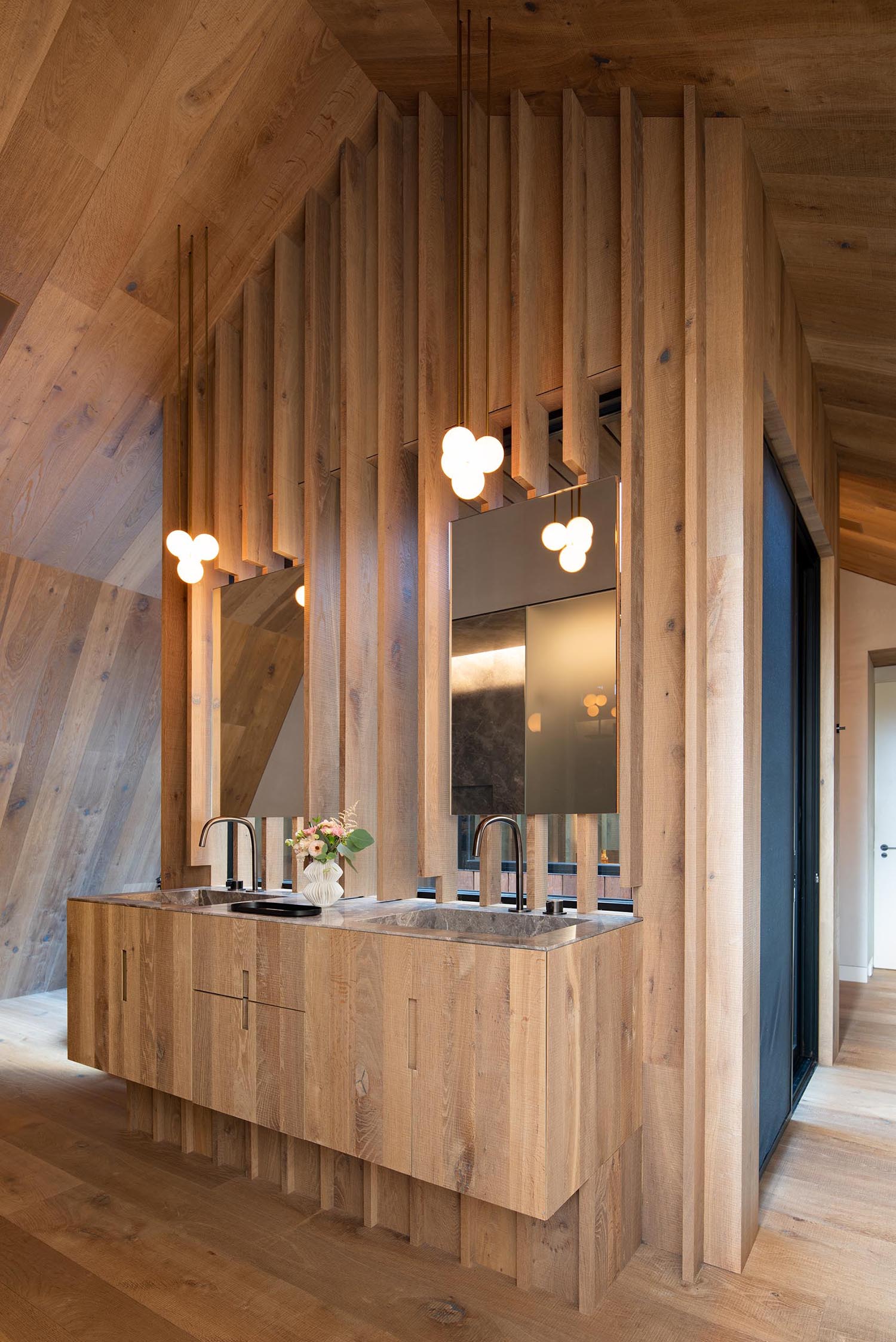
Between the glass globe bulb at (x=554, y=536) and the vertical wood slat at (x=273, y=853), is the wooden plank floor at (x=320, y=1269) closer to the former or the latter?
the vertical wood slat at (x=273, y=853)

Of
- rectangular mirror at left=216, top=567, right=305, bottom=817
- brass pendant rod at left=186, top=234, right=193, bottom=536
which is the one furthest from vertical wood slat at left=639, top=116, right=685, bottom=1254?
brass pendant rod at left=186, top=234, right=193, bottom=536

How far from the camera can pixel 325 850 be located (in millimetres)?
2730

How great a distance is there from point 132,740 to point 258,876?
5.93 ft

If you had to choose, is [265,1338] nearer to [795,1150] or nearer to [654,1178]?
[654,1178]

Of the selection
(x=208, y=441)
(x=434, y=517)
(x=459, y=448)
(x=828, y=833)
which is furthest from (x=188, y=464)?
(x=828, y=833)

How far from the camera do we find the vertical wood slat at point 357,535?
9.76 ft

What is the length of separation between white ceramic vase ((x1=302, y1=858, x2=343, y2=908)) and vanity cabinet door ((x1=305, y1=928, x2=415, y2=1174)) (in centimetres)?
37

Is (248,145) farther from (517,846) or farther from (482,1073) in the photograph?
(482,1073)

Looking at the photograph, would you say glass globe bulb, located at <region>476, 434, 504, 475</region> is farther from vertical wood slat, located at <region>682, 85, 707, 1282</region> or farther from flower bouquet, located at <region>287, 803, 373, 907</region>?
flower bouquet, located at <region>287, 803, 373, 907</region>

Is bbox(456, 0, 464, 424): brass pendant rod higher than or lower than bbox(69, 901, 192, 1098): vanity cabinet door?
higher

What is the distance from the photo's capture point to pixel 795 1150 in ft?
9.64

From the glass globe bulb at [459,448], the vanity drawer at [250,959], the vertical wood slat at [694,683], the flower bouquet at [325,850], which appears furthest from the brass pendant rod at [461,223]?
the vanity drawer at [250,959]

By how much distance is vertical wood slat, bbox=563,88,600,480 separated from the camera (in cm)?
249

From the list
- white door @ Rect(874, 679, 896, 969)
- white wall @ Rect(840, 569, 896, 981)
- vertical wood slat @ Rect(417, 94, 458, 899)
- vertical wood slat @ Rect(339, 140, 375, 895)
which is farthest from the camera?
white door @ Rect(874, 679, 896, 969)
